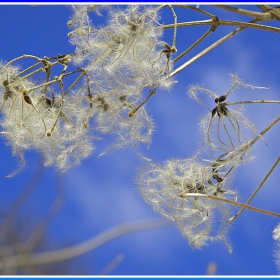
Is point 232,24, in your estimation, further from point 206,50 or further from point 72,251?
point 72,251

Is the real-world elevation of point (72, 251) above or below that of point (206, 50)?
below

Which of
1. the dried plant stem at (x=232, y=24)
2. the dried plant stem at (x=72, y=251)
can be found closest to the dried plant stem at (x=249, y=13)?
the dried plant stem at (x=232, y=24)

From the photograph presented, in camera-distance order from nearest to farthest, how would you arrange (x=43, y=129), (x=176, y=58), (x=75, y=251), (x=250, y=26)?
(x=75, y=251), (x=250, y=26), (x=176, y=58), (x=43, y=129)

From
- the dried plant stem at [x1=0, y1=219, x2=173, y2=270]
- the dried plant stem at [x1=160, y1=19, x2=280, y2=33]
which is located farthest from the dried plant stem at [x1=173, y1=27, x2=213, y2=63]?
the dried plant stem at [x1=0, y1=219, x2=173, y2=270]

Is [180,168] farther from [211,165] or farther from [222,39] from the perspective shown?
[222,39]

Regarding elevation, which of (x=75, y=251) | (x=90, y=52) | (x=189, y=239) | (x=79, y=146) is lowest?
(x=75, y=251)

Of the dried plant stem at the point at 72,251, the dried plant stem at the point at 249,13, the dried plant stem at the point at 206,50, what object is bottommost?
the dried plant stem at the point at 72,251

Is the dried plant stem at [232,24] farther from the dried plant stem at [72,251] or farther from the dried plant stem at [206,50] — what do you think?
the dried plant stem at [72,251]

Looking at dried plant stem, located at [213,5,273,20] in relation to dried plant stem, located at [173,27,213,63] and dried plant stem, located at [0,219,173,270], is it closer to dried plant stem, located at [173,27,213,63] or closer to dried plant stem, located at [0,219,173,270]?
dried plant stem, located at [173,27,213,63]

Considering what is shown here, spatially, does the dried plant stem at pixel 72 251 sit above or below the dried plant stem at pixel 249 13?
below

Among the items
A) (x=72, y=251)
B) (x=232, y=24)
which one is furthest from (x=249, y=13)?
(x=72, y=251)

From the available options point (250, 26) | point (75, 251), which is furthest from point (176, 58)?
point (75, 251)
